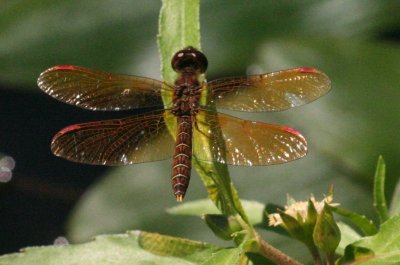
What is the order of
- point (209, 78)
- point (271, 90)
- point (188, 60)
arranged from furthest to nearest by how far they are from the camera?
point (209, 78) → point (271, 90) → point (188, 60)

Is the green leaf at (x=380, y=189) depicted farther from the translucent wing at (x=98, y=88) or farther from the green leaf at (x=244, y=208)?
the translucent wing at (x=98, y=88)

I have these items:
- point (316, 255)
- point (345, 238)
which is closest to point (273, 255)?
point (316, 255)

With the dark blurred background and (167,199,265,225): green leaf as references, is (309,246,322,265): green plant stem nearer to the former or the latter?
(167,199,265,225): green leaf

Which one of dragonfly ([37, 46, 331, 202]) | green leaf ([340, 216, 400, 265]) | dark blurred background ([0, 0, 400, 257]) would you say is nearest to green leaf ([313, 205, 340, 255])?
green leaf ([340, 216, 400, 265])

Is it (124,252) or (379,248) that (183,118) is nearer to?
(124,252)

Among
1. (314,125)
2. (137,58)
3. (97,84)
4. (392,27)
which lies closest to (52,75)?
(97,84)

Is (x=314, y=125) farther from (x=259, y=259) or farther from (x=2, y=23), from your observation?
(x=2, y=23)
